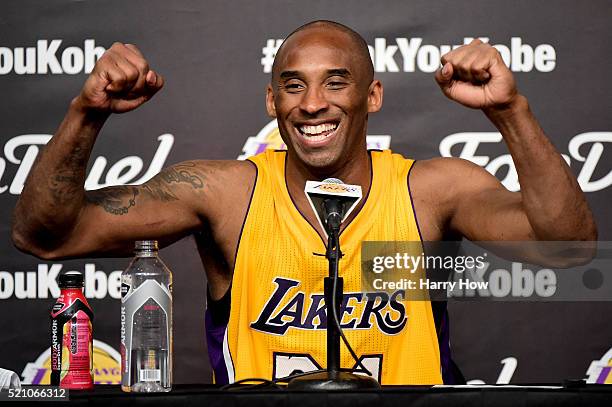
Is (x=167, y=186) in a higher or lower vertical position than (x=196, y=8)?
lower

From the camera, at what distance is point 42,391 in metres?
1.69

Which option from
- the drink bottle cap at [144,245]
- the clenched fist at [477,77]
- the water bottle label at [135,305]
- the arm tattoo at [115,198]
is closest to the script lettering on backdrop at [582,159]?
the clenched fist at [477,77]

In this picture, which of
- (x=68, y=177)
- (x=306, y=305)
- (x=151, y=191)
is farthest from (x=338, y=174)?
(x=68, y=177)

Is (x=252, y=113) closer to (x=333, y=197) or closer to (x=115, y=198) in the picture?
(x=115, y=198)

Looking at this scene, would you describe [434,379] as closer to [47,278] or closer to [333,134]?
[333,134]

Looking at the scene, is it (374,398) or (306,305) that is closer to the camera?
(374,398)

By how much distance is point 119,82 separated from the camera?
213 centimetres

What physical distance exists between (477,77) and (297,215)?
74 centimetres

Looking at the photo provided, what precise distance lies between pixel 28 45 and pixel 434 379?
1.74 m

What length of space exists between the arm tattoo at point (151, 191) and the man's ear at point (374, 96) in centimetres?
51

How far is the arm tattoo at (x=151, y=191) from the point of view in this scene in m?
2.53

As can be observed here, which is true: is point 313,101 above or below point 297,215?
above

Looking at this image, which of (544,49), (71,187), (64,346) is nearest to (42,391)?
(64,346)

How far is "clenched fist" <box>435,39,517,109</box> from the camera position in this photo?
209 cm
